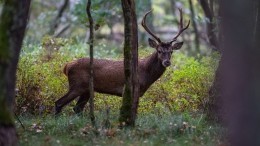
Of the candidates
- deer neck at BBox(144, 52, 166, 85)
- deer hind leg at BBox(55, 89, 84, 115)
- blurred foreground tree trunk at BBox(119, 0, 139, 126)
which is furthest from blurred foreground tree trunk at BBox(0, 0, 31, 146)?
deer neck at BBox(144, 52, 166, 85)

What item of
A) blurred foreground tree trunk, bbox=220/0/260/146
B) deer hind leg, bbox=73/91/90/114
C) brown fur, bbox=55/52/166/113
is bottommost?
deer hind leg, bbox=73/91/90/114

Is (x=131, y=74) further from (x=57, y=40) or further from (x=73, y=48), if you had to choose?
(x=73, y=48)

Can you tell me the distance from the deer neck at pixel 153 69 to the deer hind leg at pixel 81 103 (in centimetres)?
128

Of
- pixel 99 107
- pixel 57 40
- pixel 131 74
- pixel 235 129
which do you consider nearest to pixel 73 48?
pixel 57 40

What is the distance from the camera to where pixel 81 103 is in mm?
13375

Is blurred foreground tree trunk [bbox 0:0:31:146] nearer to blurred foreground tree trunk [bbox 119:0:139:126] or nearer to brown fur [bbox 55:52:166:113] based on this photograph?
blurred foreground tree trunk [bbox 119:0:139:126]

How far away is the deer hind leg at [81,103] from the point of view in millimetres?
13289

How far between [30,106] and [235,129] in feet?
24.0

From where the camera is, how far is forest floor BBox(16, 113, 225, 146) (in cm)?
960

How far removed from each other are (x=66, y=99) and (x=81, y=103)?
0.43 m

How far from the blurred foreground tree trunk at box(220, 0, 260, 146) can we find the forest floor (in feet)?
9.14

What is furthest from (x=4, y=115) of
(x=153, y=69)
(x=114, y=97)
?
(x=114, y=97)

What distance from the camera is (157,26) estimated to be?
34.6 metres

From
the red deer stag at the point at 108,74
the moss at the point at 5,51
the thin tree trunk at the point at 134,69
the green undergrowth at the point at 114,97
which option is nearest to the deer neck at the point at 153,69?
the red deer stag at the point at 108,74
